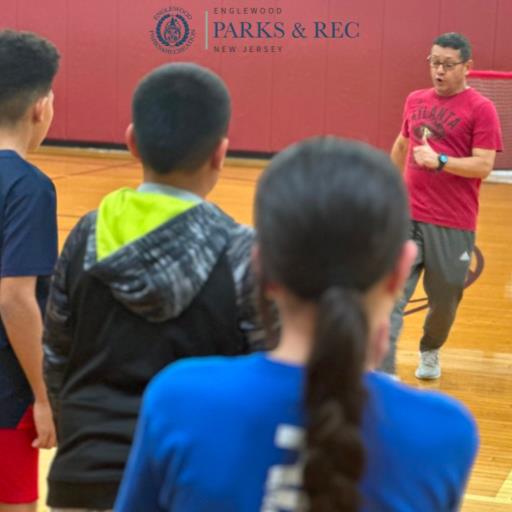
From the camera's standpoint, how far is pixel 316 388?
3.49ft

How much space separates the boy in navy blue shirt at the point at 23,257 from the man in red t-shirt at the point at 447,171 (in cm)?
280

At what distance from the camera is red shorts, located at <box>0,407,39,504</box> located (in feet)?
8.20

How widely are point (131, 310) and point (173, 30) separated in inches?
446

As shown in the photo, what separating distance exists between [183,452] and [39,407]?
1.30 meters

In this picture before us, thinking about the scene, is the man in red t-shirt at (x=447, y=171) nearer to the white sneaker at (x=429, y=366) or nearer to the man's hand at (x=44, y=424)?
the white sneaker at (x=429, y=366)

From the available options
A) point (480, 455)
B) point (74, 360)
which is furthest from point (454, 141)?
point (74, 360)

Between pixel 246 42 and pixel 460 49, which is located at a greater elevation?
pixel 460 49

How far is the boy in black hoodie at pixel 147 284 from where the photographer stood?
1.82m

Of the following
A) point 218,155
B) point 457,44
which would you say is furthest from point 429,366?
point 218,155

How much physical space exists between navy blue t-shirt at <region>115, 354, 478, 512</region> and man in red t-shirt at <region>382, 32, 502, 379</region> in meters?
3.89

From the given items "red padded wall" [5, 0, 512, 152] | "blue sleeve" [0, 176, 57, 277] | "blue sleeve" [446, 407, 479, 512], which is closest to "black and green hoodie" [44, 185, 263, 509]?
"blue sleeve" [0, 176, 57, 277]

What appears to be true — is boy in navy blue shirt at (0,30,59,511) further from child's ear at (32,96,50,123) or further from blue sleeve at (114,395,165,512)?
blue sleeve at (114,395,165,512)

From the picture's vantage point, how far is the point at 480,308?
6793 millimetres

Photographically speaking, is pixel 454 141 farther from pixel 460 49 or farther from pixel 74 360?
pixel 74 360
